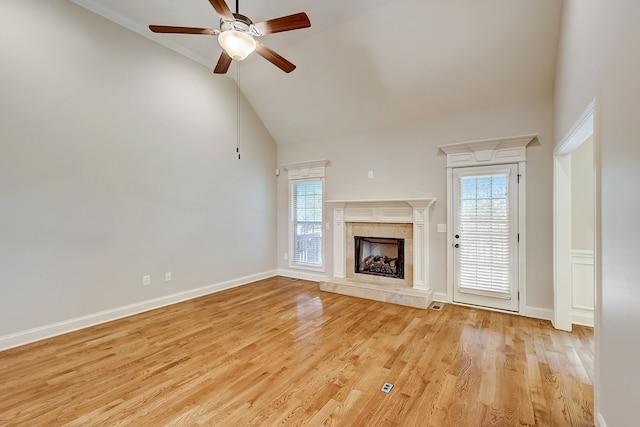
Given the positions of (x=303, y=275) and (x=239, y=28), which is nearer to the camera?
(x=239, y=28)

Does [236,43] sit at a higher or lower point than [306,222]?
higher

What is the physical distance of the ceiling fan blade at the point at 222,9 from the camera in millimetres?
2213

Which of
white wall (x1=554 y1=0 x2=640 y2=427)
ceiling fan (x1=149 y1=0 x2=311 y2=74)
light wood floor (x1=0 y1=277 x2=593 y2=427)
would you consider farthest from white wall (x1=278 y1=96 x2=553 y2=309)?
ceiling fan (x1=149 y1=0 x2=311 y2=74)

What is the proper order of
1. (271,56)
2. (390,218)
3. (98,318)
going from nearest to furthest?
(271,56) → (98,318) → (390,218)

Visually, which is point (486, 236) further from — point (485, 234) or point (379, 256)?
point (379, 256)

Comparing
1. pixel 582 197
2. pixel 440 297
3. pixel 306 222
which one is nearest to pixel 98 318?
pixel 306 222

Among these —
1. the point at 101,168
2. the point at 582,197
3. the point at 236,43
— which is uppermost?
the point at 236,43

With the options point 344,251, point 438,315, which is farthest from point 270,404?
point 344,251

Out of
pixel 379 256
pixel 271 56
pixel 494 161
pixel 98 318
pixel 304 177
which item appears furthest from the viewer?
pixel 304 177

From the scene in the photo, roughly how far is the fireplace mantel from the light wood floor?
90 centimetres

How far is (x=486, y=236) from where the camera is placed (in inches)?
160

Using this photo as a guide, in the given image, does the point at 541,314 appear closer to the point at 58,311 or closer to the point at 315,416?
the point at 315,416

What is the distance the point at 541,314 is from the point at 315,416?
136 inches

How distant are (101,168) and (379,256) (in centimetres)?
441
